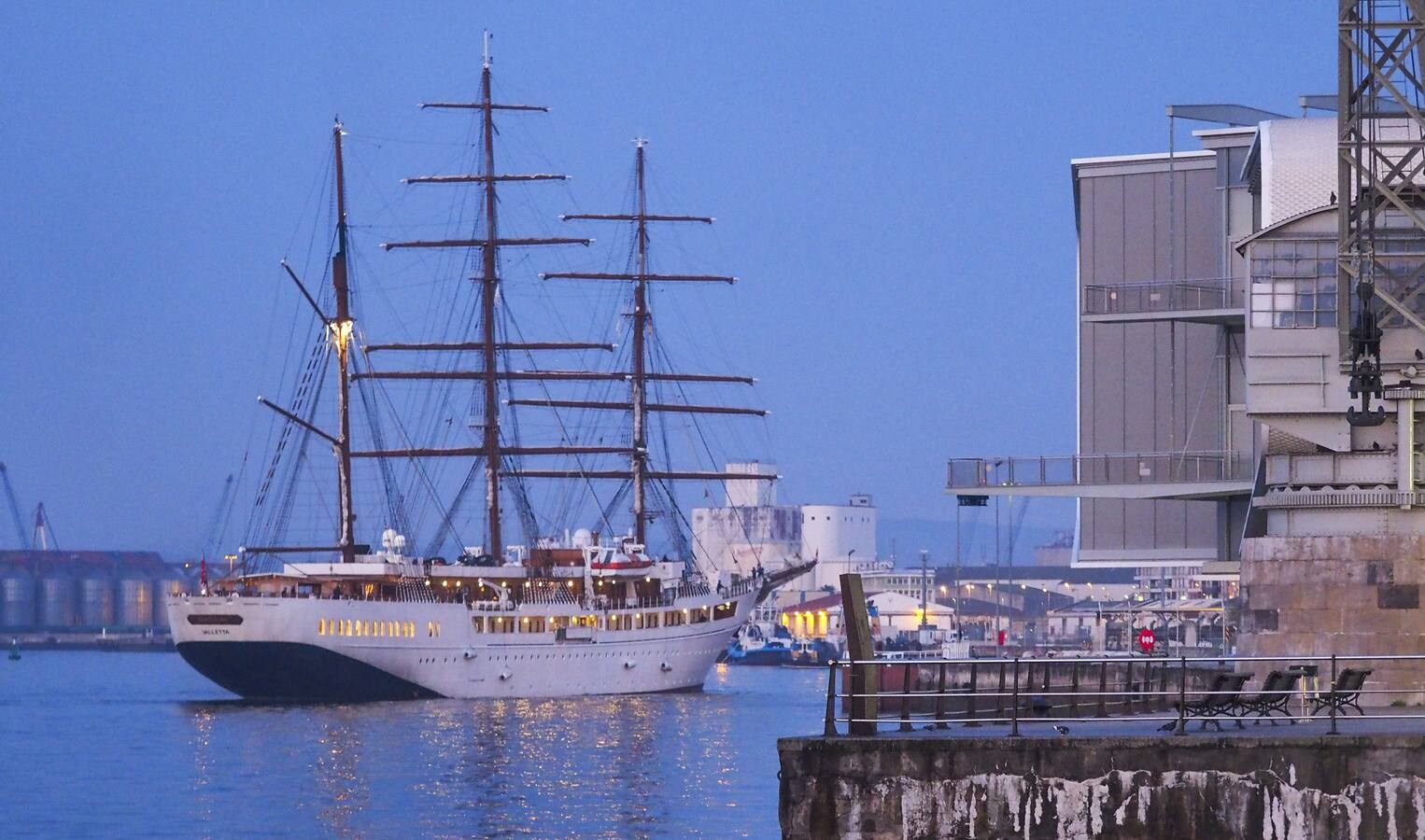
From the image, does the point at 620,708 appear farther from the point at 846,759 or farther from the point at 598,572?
the point at 846,759

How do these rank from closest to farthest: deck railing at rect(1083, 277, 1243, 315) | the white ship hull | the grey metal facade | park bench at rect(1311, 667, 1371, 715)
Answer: park bench at rect(1311, 667, 1371, 715), deck railing at rect(1083, 277, 1243, 315), the grey metal facade, the white ship hull

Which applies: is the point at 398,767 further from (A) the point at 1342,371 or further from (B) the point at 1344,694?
(B) the point at 1344,694

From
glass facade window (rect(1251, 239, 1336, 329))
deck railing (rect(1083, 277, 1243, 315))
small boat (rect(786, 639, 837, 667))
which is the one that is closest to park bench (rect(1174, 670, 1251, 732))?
glass facade window (rect(1251, 239, 1336, 329))

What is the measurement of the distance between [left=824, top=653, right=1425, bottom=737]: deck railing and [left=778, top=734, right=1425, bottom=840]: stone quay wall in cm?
40

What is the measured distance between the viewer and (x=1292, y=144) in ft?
124

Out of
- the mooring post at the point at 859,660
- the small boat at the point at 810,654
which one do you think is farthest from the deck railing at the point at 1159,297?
the small boat at the point at 810,654

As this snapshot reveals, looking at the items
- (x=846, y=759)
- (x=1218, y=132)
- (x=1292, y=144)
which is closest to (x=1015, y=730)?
(x=846, y=759)

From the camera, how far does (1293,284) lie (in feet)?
105

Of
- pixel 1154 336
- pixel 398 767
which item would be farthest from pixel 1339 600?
pixel 398 767

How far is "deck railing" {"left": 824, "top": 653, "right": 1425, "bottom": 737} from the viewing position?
2056cm

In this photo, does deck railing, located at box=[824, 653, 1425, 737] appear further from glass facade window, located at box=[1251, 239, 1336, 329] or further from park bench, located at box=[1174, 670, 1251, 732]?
glass facade window, located at box=[1251, 239, 1336, 329]

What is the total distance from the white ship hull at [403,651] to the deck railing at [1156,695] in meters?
52.5

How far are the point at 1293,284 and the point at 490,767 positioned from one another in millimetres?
27761

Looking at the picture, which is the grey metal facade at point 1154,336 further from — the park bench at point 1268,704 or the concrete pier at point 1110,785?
the concrete pier at point 1110,785
